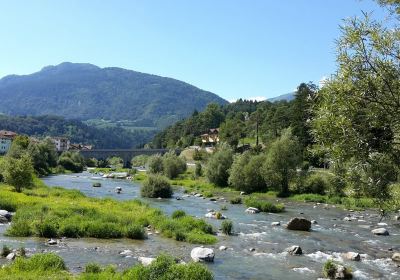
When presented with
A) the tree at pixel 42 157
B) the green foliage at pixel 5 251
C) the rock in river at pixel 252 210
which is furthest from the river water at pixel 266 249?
the tree at pixel 42 157

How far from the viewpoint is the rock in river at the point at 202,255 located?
2941 centimetres

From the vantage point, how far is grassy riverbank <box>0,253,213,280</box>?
2070 centimetres

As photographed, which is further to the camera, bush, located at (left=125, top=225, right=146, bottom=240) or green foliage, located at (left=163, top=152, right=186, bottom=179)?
green foliage, located at (left=163, top=152, right=186, bottom=179)

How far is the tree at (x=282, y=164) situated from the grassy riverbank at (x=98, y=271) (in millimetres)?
58057

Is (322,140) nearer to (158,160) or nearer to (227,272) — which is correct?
(227,272)

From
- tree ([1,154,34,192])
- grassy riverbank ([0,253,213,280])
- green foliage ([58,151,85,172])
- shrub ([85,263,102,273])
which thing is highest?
tree ([1,154,34,192])

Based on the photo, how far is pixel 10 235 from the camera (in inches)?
1324

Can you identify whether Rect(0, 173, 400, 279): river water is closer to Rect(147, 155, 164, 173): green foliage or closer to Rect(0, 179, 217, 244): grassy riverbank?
Rect(0, 179, 217, 244): grassy riverbank

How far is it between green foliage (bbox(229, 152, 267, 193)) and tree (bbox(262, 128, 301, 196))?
3.49 meters

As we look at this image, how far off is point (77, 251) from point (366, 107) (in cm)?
2169

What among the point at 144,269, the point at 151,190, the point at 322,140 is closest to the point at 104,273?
the point at 144,269

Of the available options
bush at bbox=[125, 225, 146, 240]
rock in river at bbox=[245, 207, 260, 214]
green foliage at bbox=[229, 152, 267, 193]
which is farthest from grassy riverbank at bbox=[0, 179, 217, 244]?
green foliage at bbox=[229, 152, 267, 193]

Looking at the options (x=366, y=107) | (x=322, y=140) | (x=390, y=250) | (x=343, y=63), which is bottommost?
(x=390, y=250)

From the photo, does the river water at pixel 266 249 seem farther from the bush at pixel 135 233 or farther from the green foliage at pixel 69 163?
the green foliage at pixel 69 163
